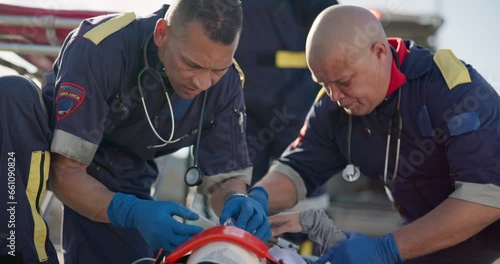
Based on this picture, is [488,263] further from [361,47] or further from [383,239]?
[361,47]

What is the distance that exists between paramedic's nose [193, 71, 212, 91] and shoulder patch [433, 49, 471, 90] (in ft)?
2.97

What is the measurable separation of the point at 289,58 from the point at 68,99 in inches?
64.9

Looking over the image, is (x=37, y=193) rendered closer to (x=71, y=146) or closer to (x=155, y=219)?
(x=71, y=146)

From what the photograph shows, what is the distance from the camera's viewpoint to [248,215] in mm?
2750

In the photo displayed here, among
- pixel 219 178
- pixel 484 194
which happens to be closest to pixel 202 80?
pixel 219 178

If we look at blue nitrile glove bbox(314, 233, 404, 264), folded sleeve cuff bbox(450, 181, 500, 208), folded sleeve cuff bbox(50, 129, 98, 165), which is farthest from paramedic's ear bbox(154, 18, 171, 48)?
folded sleeve cuff bbox(450, 181, 500, 208)

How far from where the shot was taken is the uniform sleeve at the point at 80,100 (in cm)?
283

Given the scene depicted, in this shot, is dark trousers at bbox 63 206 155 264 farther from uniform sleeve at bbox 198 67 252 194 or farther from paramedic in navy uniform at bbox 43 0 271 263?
uniform sleeve at bbox 198 67 252 194

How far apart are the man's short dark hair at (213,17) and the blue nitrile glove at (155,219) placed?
1.98ft

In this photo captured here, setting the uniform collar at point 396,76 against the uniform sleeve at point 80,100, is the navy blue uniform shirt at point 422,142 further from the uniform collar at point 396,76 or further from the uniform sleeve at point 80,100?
the uniform sleeve at point 80,100

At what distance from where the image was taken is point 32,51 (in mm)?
3930

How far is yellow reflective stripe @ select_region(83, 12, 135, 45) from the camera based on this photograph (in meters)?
2.96

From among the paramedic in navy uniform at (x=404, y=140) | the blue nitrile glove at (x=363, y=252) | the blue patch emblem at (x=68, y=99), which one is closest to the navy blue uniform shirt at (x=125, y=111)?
the blue patch emblem at (x=68, y=99)

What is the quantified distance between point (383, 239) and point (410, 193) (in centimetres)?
51
